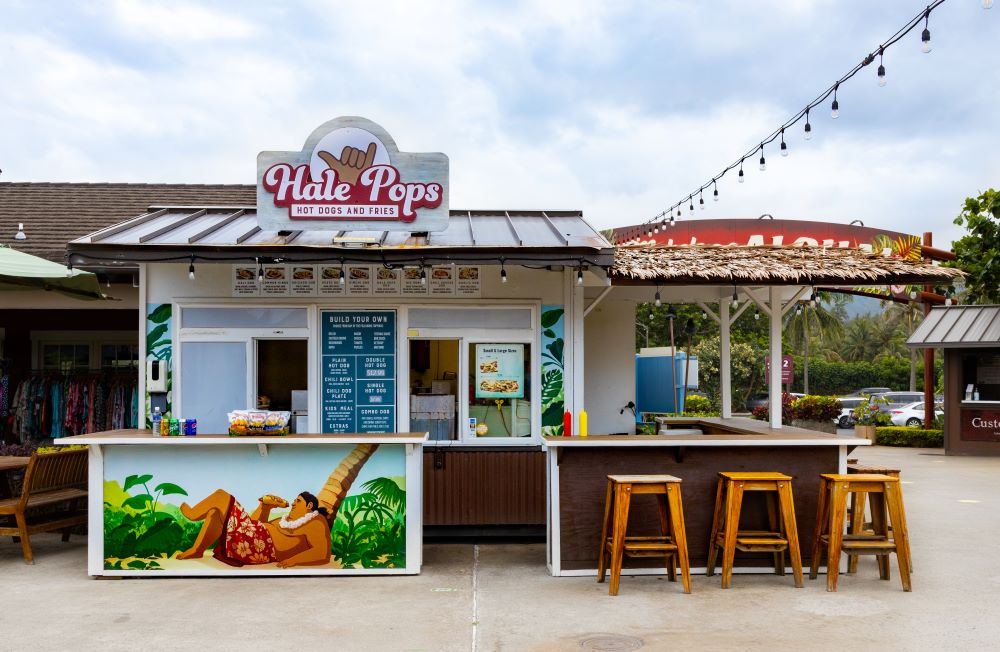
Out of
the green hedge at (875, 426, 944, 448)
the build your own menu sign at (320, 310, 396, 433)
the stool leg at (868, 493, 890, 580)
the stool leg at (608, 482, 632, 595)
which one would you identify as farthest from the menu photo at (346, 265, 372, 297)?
the green hedge at (875, 426, 944, 448)

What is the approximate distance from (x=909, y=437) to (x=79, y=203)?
17642 millimetres

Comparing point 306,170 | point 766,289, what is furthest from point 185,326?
point 766,289

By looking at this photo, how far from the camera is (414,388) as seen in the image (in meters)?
9.11

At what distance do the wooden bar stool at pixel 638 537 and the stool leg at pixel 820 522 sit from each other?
1.03 metres

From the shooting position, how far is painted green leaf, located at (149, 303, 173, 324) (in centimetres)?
892

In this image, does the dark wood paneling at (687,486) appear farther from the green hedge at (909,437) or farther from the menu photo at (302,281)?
the green hedge at (909,437)

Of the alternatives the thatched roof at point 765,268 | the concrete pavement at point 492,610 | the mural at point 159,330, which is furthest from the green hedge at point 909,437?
Answer: the mural at point 159,330

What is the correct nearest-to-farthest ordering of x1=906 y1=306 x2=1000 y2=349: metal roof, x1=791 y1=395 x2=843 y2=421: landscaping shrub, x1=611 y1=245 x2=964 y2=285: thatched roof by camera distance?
x1=611 y1=245 x2=964 y2=285: thatched roof < x1=906 y1=306 x2=1000 y2=349: metal roof < x1=791 y1=395 x2=843 y2=421: landscaping shrub

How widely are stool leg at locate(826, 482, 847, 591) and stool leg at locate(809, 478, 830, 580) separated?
162 millimetres

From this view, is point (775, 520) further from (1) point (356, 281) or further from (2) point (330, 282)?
(2) point (330, 282)

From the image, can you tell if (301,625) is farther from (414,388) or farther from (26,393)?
(26,393)

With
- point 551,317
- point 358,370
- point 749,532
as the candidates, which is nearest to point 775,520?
point 749,532

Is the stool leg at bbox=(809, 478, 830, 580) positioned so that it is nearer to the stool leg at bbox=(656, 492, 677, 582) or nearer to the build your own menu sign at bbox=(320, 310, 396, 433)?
the stool leg at bbox=(656, 492, 677, 582)

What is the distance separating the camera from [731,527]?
23.2 feet
